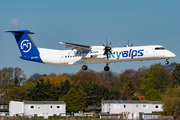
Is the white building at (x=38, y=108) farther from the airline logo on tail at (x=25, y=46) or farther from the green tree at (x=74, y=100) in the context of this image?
the airline logo on tail at (x=25, y=46)

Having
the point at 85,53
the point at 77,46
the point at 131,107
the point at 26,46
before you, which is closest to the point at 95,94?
the point at 131,107

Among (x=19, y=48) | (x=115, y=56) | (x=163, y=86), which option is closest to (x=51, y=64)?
(x=19, y=48)

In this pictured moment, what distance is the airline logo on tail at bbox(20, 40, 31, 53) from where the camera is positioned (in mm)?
39031

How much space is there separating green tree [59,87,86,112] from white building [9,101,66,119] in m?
3.31

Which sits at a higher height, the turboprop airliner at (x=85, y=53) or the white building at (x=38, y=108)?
the turboprop airliner at (x=85, y=53)

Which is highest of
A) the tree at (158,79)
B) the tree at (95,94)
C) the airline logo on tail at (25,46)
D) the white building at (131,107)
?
the airline logo on tail at (25,46)

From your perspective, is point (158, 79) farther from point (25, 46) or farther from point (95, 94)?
point (25, 46)

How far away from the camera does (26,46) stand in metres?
39.2

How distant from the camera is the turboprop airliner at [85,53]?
34.0 m

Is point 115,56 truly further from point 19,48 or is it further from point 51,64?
point 19,48

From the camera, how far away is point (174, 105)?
161 feet

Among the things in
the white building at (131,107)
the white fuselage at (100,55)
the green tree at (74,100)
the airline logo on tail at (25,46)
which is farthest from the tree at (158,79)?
the airline logo on tail at (25,46)

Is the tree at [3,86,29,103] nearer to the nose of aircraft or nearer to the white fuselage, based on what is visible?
the white fuselage

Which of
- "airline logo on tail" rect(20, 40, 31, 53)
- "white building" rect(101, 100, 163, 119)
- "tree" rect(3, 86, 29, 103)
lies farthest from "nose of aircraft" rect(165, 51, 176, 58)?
"tree" rect(3, 86, 29, 103)
